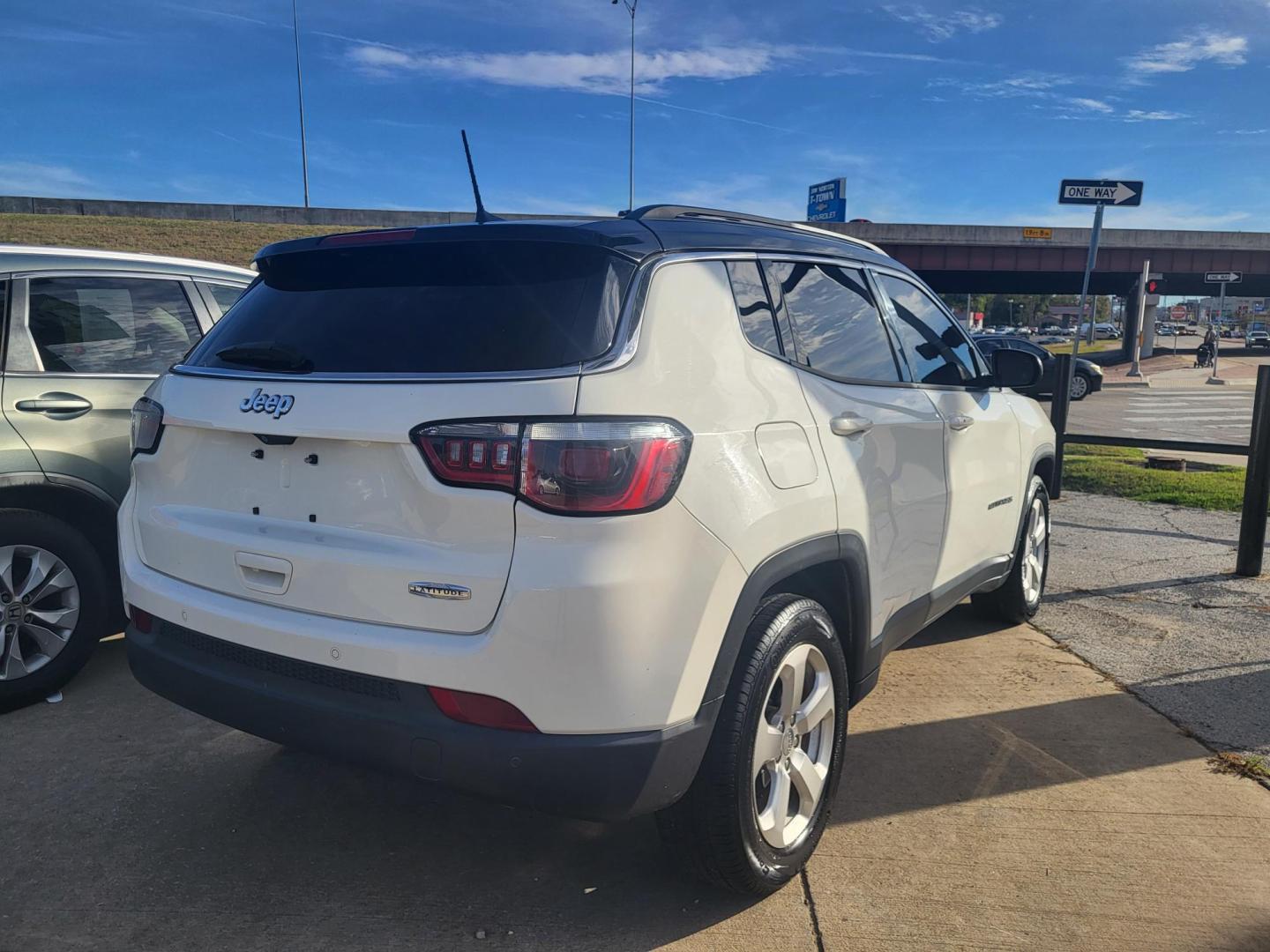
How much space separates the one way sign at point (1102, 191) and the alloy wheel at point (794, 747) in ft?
23.9

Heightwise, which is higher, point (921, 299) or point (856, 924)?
point (921, 299)

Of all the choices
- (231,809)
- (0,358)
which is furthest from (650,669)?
(0,358)

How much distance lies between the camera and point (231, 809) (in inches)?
124

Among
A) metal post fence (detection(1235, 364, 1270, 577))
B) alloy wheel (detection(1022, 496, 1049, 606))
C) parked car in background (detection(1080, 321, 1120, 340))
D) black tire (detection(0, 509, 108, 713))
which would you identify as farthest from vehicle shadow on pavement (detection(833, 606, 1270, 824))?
parked car in background (detection(1080, 321, 1120, 340))

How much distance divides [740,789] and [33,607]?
308 centimetres

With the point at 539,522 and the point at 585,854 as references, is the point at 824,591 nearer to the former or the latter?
the point at 585,854

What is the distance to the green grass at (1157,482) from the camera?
9.20 m

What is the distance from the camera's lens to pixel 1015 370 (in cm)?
440

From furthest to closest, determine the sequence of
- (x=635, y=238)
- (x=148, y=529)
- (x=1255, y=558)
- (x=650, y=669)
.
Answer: (x=1255, y=558) < (x=148, y=529) < (x=635, y=238) < (x=650, y=669)

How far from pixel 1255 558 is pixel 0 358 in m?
7.00

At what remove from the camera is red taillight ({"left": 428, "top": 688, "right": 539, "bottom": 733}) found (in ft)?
7.12

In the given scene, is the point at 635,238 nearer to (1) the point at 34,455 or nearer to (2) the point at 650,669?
(2) the point at 650,669

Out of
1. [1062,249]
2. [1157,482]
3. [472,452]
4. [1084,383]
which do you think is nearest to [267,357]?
[472,452]

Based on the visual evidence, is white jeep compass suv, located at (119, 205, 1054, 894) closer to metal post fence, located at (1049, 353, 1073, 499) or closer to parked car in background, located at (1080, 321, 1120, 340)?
metal post fence, located at (1049, 353, 1073, 499)
